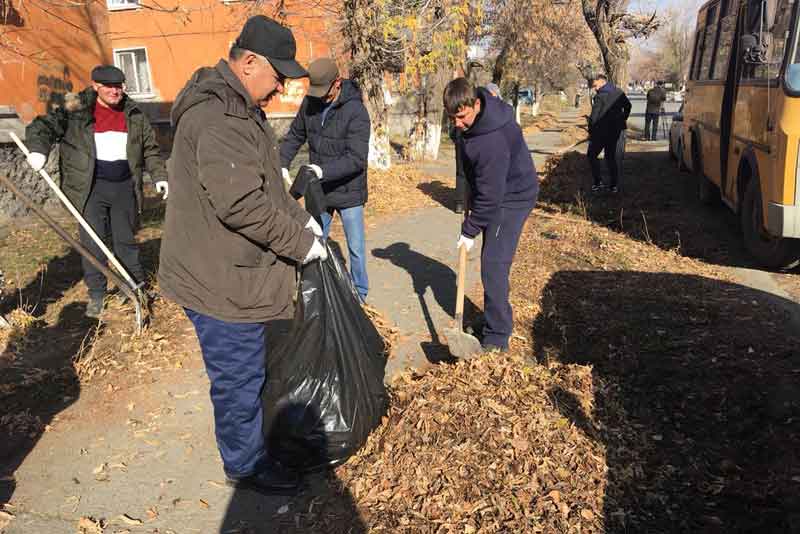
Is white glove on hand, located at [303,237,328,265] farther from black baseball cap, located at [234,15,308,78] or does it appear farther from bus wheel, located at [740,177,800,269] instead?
bus wheel, located at [740,177,800,269]

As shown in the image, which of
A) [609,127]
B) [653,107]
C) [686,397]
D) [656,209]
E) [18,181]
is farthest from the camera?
[653,107]

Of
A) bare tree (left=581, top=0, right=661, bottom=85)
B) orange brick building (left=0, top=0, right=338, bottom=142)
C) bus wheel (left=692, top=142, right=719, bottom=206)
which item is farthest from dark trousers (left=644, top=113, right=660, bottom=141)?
bus wheel (left=692, top=142, right=719, bottom=206)

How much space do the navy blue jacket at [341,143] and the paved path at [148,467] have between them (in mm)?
1160

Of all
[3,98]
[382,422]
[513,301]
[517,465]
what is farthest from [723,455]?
[3,98]

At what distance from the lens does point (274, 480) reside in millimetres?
2828

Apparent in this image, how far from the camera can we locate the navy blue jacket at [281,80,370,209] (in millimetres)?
4277

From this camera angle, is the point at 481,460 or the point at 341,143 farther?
the point at 341,143

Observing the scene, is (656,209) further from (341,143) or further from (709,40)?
(341,143)

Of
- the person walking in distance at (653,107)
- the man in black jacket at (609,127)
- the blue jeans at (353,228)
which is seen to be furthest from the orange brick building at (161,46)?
the person walking in distance at (653,107)

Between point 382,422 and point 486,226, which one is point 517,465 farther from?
point 486,226

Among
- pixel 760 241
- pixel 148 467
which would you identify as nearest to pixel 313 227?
pixel 148 467

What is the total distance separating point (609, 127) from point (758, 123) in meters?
3.90

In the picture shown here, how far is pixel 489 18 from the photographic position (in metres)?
18.7

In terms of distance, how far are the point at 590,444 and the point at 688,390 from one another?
0.98m
